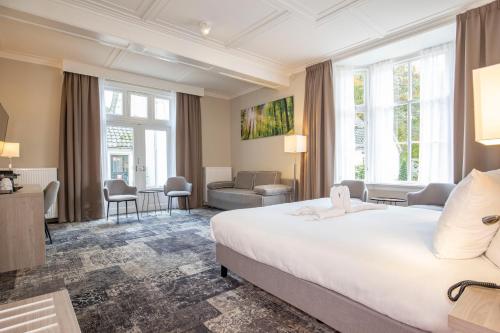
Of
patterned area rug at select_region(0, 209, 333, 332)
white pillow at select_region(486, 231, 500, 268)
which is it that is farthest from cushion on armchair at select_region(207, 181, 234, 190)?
white pillow at select_region(486, 231, 500, 268)

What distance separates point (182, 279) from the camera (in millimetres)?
2459

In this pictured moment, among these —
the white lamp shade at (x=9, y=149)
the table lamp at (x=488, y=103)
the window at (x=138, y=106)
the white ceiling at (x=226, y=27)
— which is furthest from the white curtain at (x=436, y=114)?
the white lamp shade at (x=9, y=149)

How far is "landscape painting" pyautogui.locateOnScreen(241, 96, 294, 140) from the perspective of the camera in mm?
5570

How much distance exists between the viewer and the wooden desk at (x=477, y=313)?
71cm

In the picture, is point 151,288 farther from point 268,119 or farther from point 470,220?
point 268,119

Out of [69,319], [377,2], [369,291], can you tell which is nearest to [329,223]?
[369,291]

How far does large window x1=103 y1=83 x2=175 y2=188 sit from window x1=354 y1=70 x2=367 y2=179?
3991mm

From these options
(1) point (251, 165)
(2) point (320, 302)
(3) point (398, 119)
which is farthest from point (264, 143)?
(2) point (320, 302)

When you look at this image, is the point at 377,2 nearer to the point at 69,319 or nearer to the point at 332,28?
the point at 332,28

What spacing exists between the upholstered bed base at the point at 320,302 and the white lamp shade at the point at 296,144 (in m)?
3.04

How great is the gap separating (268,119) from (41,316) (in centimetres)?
532

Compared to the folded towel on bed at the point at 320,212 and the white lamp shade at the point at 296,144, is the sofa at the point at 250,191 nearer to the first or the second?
the white lamp shade at the point at 296,144

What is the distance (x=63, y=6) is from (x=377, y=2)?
363cm

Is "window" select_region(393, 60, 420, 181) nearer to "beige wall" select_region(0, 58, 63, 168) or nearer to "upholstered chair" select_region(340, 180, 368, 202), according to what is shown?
"upholstered chair" select_region(340, 180, 368, 202)
